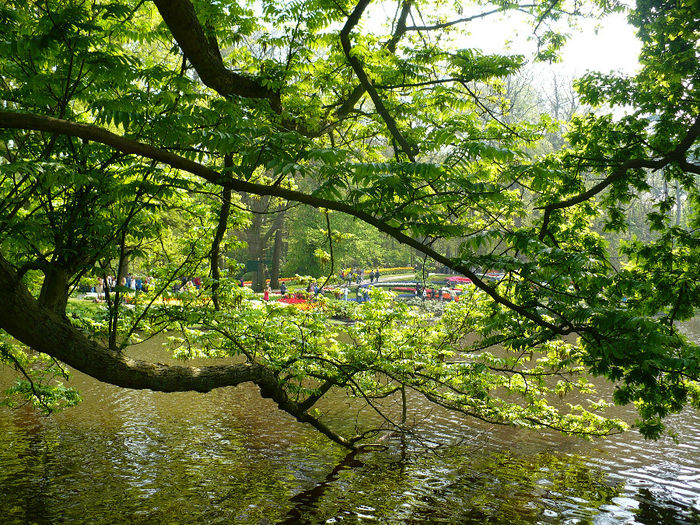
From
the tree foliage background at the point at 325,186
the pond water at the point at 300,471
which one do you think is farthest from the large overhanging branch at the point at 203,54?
the pond water at the point at 300,471

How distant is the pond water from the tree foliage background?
4.48 ft

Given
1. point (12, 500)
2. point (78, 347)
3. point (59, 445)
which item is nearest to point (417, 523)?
point (78, 347)

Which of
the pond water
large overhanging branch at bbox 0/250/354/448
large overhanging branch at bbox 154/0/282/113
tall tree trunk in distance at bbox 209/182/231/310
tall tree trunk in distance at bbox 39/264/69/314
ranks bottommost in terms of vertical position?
the pond water

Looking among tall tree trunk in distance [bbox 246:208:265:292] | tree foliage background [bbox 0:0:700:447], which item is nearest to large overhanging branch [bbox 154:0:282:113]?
tree foliage background [bbox 0:0:700:447]

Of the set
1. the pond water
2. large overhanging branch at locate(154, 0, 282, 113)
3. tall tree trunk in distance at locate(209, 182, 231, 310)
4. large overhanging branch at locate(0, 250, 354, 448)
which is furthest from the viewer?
the pond water

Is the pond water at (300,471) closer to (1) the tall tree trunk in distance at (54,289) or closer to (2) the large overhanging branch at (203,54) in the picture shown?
(1) the tall tree trunk in distance at (54,289)

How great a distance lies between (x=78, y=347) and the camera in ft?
14.3

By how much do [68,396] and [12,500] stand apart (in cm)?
200

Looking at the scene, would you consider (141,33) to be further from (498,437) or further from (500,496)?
(498,437)

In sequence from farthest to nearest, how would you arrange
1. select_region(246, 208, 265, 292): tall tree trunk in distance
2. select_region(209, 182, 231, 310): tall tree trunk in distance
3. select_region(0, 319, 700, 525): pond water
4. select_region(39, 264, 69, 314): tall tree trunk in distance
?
select_region(246, 208, 265, 292): tall tree trunk in distance, select_region(0, 319, 700, 525): pond water, select_region(209, 182, 231, 310): tall tree trunk in distance, select_region(39, 264, 69, 314): tall tree trunk in distance

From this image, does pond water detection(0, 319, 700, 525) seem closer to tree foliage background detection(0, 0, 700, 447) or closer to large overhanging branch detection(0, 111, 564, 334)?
tree foliage background detection(0, 0, 700, 447)

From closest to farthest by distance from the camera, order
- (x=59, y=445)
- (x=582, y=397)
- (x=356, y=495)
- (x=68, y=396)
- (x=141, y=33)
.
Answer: (x=141, y=33), (x=356, y=495), (x=68, y=396), (x=59, y=445), (x=582, y=397)

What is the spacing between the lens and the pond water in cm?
757

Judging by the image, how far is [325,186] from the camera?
372cm
